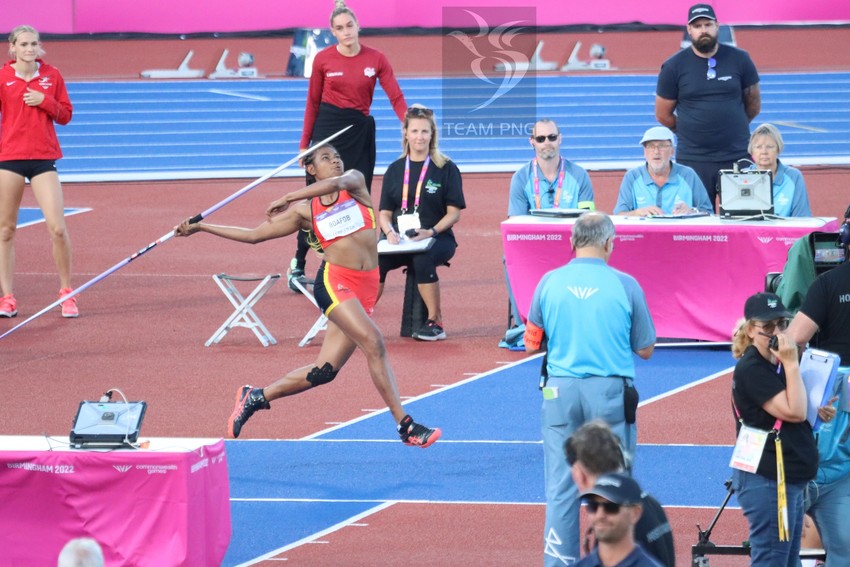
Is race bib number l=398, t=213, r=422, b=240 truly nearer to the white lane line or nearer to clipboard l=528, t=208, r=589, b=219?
clipboard l=528, t=208, r=589, b=219

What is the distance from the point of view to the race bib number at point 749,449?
19.6 ft

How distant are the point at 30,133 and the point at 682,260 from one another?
18.1ft

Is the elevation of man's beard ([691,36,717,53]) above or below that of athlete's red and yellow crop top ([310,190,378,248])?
above

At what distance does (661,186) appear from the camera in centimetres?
1158

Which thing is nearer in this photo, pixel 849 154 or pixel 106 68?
pixel 849 154

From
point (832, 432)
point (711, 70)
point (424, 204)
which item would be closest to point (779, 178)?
point (711, 70)

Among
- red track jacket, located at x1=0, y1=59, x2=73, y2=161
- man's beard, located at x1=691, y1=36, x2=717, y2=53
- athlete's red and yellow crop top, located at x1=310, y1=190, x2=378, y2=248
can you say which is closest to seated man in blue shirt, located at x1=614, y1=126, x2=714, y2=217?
man's beard, located at x1=691, y1=36, x2=717, y2=53

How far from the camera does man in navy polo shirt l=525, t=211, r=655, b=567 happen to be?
6551 millimetres

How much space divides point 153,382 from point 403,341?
224 centimetres

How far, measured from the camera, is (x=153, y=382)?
10992mm

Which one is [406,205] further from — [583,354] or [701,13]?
[583,354]

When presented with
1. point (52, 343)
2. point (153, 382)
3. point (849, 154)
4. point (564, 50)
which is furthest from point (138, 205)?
point (564, 50)

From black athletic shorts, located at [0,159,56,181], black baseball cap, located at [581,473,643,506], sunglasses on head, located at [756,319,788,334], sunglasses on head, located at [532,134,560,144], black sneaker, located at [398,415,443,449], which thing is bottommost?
black sneaker, located at [398,415,443,449]

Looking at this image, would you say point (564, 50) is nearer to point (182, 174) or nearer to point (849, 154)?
point (849, 154)
